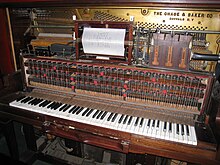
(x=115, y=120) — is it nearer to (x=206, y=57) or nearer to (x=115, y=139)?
(x=115, y=139)

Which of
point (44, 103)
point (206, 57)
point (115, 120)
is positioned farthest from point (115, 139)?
point (206, 57)

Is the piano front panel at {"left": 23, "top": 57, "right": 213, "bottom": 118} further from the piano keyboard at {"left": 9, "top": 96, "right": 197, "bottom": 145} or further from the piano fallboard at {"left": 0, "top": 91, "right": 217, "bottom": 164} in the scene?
the piano fallboard at {"left": 0, "top": 91, "right": 217, "bottom": 164}

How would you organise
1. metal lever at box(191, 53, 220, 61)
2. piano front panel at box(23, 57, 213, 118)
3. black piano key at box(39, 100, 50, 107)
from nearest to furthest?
metal lever at box(191, 53, 220, 61) < piano front panel at box(23, 57, 213, 118) < black piano key at box(39, 100, 50, 107)

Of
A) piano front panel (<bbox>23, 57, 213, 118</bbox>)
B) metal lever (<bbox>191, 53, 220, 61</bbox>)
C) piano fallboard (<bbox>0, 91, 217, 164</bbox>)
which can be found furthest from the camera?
piano front panel (<bbox>23, 57, 213, 118</bbox>)

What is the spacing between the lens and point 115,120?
5.59 ft

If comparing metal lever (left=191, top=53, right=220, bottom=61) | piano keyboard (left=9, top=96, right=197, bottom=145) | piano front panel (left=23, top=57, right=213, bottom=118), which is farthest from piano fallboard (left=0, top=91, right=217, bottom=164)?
metal lever (left=191, top=53, right=220, bottom=61)

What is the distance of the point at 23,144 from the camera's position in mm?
3119

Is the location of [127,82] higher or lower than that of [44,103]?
higher

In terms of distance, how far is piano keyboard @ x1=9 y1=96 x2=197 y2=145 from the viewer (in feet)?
4.96

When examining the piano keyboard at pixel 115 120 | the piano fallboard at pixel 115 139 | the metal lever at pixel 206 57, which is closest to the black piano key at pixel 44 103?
the piano keyboard at pixel 115 120

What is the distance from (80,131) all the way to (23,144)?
1966 mm

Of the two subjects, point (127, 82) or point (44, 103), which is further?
point (44, 103)

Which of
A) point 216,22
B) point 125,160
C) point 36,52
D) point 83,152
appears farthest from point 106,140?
point 216,22

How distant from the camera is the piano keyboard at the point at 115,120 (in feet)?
4.96
